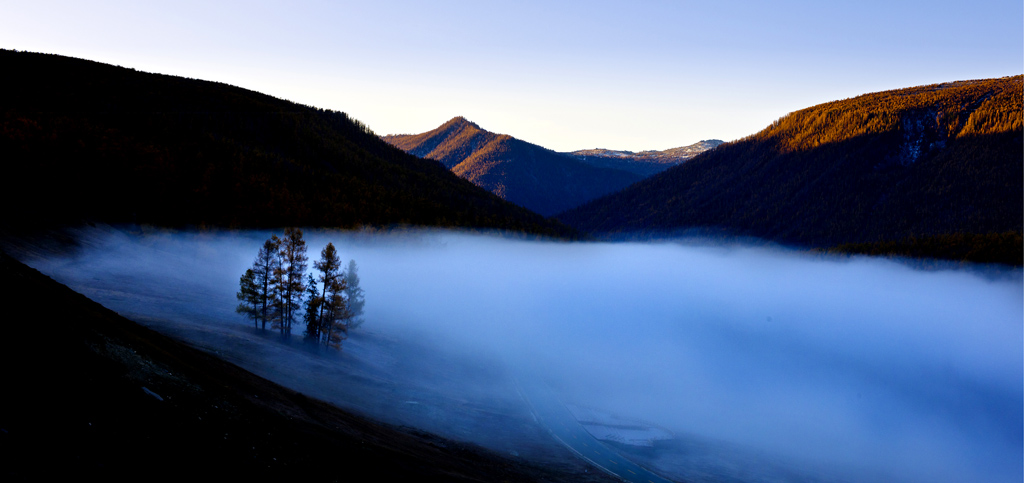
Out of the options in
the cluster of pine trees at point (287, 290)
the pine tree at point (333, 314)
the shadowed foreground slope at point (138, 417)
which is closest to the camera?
the shadowed foreground slope at point (138, 417)

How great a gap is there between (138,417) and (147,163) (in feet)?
427

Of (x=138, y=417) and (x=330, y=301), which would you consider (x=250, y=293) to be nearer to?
(x=330, y=301)

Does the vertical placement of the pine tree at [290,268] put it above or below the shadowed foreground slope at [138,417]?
above

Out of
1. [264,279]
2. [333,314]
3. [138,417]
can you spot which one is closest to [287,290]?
[264,279]

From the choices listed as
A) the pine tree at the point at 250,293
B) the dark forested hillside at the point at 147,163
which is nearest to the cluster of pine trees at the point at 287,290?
the pine tree at the point at 250,293

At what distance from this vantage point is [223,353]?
51625mm

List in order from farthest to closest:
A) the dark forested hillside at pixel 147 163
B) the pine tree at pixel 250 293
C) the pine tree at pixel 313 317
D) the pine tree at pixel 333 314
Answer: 1. the dark forested hillside at pixel 147 163
2. the pine tree at pixel 333 314
3. the pine tree at pixel 313 317
4. the pine tree at pixel 250 293

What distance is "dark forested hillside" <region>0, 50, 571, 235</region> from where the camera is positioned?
103 m

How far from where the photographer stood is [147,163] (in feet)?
438

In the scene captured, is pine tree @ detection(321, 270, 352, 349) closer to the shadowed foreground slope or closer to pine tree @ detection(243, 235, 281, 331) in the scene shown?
pine tree @ detection(243, 235, 281, 331)

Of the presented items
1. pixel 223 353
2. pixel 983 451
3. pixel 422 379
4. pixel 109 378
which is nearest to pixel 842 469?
pixel 422 379

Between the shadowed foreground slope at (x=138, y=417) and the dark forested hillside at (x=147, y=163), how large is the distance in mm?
46725

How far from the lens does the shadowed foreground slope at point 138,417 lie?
65.5 ft

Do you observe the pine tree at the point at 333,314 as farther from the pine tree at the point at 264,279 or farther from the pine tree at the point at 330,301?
the pine tree at the point at 264,279
